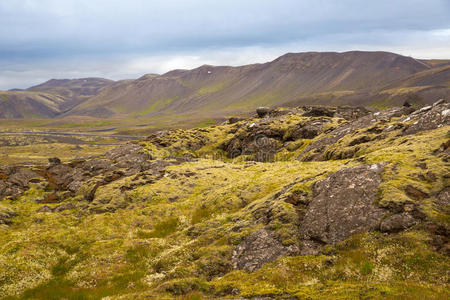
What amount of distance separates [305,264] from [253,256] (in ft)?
12.6

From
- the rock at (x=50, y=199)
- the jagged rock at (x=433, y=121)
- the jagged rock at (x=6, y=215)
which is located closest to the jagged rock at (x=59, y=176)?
the rock at (x=50, y=199)

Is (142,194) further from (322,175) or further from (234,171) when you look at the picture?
(322,175)

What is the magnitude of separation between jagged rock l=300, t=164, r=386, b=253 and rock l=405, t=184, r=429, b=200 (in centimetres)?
191

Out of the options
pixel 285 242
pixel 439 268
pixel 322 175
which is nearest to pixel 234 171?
pixel 322 175

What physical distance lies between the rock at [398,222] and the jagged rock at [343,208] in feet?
1.94

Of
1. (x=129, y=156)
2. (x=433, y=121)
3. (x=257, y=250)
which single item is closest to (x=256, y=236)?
(x=257, y=250)

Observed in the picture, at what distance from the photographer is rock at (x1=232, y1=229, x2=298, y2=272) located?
1795cm

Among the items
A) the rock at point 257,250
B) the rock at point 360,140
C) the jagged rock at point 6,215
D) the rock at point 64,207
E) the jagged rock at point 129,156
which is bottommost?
the rock at point 64,207

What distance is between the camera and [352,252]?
15.7m

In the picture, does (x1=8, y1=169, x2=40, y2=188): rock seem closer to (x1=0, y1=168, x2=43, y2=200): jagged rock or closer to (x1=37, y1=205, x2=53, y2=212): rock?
(x1=0, y1=168, x2=43, y2=200): jagged rock

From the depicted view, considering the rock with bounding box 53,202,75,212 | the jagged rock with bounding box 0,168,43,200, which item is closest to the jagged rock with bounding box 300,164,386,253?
the rock with bounding box 53,202,75,212

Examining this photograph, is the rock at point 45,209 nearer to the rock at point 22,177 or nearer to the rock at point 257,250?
the rock at point 22,177

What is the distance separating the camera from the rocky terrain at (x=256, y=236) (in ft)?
46.5

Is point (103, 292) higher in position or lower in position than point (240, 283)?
lower
